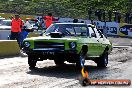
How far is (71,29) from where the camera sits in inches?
526

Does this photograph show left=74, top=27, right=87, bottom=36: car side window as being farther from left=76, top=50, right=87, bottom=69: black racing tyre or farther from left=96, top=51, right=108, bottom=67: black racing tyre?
left=96, top=51, right=108, bottom=67: black racing tyre

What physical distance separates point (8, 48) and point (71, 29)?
4.96 metres

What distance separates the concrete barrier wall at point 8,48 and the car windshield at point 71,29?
13.8 ft

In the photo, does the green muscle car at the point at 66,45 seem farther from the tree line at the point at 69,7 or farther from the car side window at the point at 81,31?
the tree line at the point at 69,7

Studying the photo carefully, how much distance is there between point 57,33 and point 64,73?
4.69ft

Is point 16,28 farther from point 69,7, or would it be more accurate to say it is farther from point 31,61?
point 69,7

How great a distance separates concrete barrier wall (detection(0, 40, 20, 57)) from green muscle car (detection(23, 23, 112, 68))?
13.8ft

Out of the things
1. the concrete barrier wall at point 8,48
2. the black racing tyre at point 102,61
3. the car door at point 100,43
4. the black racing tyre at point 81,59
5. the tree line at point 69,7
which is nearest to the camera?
the black racing tyre at point 81,59

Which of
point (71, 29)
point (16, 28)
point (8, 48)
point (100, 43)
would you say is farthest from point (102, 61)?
point (16, 28)

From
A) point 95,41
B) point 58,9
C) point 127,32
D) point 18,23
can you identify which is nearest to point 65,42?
point 95,41

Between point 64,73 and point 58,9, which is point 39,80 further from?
point 58,9

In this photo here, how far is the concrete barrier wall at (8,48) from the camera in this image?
17125mm

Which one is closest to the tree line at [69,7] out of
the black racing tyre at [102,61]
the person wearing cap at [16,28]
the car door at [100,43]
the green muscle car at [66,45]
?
the person wearing cap at [16,28]

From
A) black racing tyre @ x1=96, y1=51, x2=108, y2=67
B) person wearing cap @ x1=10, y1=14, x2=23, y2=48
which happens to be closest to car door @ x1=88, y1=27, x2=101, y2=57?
black racing tyre @ x1=96, y1=51, x2=108, y2=67
